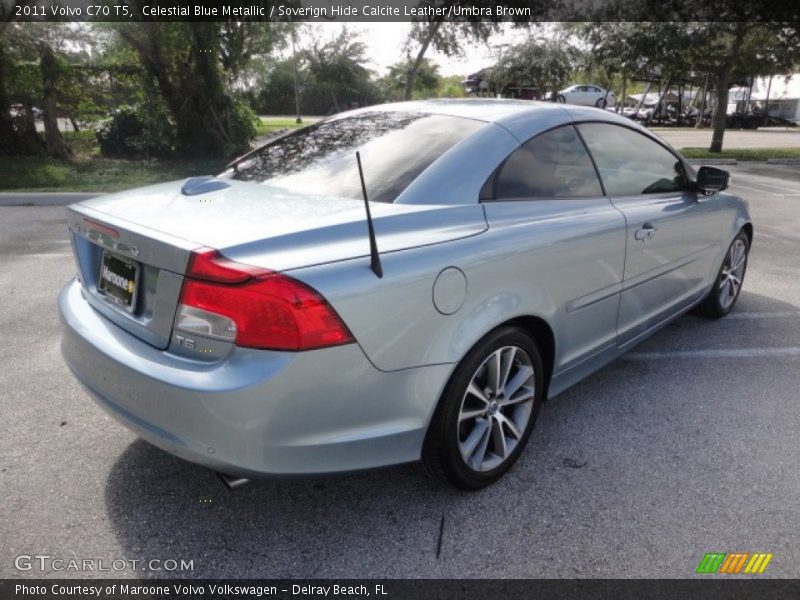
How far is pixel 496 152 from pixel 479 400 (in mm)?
1056

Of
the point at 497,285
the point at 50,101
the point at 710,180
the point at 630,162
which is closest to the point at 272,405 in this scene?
the point at 497,285

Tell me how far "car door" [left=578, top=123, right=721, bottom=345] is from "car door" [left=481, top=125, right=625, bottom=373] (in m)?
0.13

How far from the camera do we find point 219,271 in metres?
1.88

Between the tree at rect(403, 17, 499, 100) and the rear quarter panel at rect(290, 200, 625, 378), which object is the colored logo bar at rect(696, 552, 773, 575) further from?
the tree at rect(403, 17, 499, 100)

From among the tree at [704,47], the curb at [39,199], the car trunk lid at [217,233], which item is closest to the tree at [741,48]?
the tree at [704,47]

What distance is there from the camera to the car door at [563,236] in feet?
8.34

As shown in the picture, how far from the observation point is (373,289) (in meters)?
1.99

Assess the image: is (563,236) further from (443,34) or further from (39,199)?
(443,34)

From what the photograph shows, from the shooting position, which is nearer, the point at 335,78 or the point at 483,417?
the point at 483,417

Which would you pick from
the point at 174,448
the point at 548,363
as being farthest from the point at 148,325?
the point at 548,363

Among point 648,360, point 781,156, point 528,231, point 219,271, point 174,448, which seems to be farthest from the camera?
point 781,156

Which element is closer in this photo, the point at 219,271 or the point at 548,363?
the point at 219,271

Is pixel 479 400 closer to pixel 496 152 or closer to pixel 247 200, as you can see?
pixel 496 152

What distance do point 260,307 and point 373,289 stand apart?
37 centimetres
